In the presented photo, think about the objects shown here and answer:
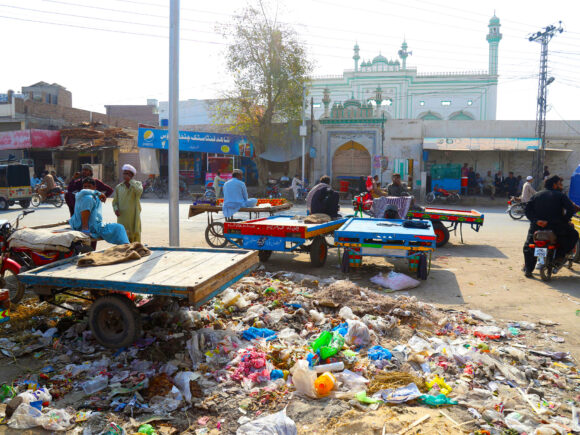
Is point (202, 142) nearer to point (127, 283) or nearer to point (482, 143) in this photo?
point (482, 143)

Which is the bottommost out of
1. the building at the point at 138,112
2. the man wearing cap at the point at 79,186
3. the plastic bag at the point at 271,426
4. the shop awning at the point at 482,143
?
the plastic bag at the point at 271,426

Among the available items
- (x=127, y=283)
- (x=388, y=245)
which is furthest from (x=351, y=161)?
(x=127, y=283)

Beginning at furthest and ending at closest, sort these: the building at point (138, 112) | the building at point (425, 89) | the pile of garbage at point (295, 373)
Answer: the building at point (138, 112), the building at point (425, 89), the pile of garbage at point (295, 373)

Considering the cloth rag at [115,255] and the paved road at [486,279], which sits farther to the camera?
the paved road at [486,279]

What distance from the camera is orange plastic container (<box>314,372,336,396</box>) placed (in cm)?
356

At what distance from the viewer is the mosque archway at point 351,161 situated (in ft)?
87.9

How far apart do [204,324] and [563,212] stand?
20.4 ft

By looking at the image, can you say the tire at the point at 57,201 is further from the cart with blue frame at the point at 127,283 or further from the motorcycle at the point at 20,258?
the cart with blue frame at the point at 127,283

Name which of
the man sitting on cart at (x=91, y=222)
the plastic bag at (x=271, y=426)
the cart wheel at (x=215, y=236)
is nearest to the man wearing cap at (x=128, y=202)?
the man sitting on cart at (x=91, y=222)

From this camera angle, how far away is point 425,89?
36562 mm

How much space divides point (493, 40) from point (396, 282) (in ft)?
119

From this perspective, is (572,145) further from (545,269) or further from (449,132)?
(545,269)

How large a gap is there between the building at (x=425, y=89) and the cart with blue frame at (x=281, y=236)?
2836 centimetres

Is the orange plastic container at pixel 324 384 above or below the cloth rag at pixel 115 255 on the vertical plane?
below
